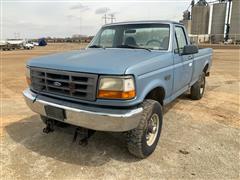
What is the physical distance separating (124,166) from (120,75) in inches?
52.9

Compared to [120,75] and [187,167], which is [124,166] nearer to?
[187,167]

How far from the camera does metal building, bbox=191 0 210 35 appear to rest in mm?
60438

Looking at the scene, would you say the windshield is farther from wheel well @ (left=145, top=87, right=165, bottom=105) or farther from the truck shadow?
the truck shadow

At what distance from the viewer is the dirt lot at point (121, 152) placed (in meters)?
3.17

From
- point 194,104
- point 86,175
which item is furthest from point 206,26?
point 86,175

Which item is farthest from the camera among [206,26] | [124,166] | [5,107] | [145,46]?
[206,26]

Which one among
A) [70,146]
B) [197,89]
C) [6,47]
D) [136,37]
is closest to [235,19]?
[6,47]

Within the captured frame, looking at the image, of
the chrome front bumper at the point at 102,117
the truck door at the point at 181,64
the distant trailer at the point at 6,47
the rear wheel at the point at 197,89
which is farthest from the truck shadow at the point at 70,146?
the distant trailer at the point at 6,47

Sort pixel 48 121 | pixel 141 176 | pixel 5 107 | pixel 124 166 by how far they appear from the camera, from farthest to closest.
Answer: pixel 5 107 → pixel 48 121 → pixel 124 166 → pixel 141 176

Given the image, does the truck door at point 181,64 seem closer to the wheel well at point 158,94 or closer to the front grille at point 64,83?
the wheel well at point 158,94

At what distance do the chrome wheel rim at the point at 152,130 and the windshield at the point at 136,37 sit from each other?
1.27 m

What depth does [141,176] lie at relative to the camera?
3.10 meters

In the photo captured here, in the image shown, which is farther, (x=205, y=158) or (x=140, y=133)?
(x=205, y=158)

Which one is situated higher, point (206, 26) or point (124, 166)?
point (206, 26)
